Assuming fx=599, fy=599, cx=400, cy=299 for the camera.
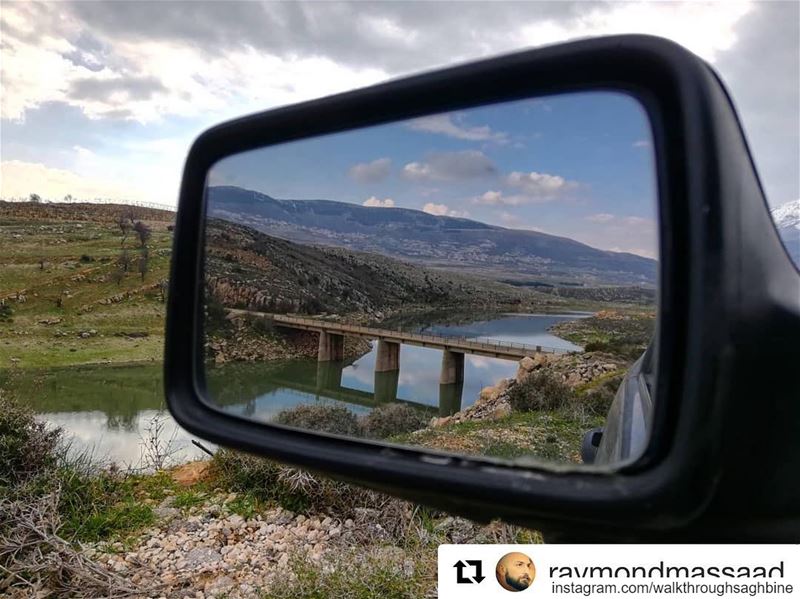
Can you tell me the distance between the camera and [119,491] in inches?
241

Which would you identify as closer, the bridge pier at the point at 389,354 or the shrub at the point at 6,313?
the bridge pier at the point at 389,354

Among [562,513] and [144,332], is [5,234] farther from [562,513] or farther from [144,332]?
[562,513]

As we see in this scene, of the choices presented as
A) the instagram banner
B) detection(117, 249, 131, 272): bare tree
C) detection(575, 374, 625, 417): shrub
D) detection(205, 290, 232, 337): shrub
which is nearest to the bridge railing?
detection(575, 374, 625, 417): shrub

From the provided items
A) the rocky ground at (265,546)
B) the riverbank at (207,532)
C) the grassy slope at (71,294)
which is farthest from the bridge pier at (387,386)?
the grassy slope at (71,294)

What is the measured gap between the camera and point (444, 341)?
1298mm

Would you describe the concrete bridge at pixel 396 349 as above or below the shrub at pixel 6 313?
above

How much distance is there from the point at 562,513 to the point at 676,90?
1.69 ft

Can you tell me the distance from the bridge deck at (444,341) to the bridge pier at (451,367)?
0.01 meters

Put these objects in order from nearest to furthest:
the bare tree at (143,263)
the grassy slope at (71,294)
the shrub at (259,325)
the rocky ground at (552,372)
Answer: the rocky ground at (552,372), the shrub at (259,325), the grassy slope at (71,294), the bare tree at (143,263)

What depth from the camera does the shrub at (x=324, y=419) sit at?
4.20 ft

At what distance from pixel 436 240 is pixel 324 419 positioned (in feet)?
1.55

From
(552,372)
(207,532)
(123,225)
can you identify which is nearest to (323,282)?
(552,372)

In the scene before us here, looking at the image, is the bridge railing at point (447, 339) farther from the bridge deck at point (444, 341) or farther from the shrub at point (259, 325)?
the shrub at point (259, 325)

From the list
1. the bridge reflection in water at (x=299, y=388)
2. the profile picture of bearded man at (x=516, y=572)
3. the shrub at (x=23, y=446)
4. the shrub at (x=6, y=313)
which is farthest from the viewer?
the shrub at (x=6, y=313)
